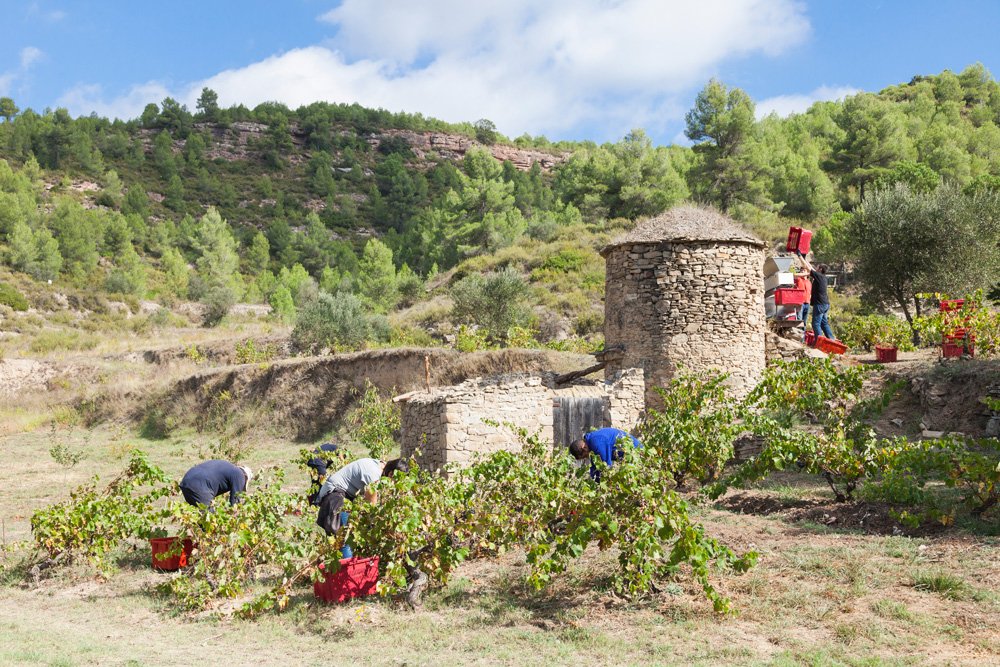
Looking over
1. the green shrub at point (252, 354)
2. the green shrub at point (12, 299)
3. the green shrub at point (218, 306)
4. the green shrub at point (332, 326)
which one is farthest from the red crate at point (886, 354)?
the green shrub at point (12, 299)

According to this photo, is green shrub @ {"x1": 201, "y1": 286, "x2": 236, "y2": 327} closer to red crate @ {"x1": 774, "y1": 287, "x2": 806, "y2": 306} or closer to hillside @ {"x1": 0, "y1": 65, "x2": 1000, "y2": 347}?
hillside @ {"x1": 0, "y1": 65, "x2": 1000, "y2": 347}

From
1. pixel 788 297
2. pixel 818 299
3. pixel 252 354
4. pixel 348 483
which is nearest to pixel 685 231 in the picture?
pixel 788 297

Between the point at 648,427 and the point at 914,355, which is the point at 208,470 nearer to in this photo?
the point at 648,427

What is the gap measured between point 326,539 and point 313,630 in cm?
72

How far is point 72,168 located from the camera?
75375 millimetres

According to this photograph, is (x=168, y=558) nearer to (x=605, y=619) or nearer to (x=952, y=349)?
(x=605, y=619)

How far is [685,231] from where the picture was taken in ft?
42.1

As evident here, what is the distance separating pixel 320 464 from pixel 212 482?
1090 mm

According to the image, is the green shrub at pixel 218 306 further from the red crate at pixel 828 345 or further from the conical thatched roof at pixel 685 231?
the red crate at pixel 828 345

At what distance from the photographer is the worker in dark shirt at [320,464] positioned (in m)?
7.73

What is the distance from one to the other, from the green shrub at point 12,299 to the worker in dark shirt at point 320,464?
40.0 metres

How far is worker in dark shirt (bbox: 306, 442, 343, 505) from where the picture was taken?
7.73 metres

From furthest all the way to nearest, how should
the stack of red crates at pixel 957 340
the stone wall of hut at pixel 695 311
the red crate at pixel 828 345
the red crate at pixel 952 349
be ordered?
the red crate at pixel 828 345
the red crate at pixel 952 349
the stack of red crates at pixel 957 340
the stone wall of hut at pixel 695 311

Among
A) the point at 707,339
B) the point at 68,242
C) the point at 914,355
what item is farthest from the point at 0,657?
the point at 68,242
